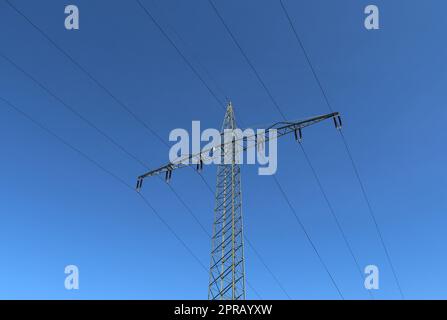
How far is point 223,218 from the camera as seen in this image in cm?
3198

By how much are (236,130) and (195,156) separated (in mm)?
4124

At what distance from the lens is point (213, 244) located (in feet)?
102

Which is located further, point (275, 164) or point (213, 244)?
point (275, 164)
